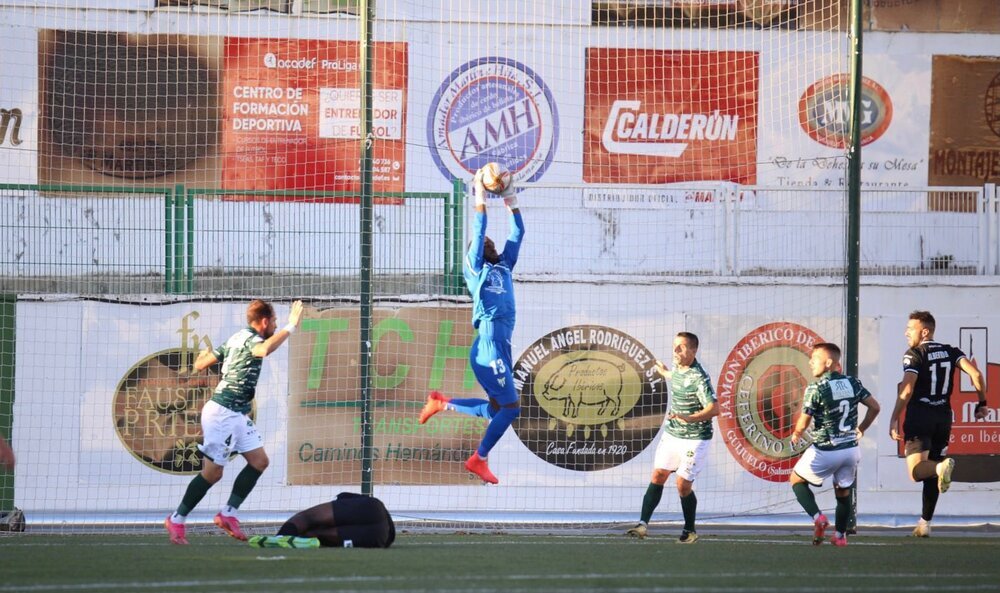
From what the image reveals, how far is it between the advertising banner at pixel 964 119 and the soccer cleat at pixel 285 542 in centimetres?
1264

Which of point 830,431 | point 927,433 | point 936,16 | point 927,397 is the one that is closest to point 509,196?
point 830,431

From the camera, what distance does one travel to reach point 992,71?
733 inches

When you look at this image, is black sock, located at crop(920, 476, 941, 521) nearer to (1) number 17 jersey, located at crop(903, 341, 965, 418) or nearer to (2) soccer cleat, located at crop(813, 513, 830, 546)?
(1) number 17 jersey, located at crop(903, 341, 965, 418)

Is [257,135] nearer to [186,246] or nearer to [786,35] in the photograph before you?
[186,246]

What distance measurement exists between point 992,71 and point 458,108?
7811 millimetres

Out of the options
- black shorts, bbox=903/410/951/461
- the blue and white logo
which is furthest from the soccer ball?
the blue and white logo

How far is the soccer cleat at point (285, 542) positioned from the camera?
8.87m

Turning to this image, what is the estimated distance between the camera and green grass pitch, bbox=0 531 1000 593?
22.4 feet

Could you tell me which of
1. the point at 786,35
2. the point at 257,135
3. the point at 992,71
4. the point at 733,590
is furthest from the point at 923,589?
the point at 992,71

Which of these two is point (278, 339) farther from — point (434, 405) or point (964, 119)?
point (964, 119)

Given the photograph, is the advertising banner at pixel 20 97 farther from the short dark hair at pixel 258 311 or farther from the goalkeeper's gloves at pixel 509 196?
the goalkeeper's gloves at pixel 509 196

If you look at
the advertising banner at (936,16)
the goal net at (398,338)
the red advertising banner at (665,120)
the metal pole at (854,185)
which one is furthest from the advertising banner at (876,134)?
the metal pole at (854,185)

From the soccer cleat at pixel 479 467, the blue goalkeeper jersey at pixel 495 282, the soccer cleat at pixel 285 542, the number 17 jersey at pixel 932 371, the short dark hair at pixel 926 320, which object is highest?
the blue goalkeeper jersey at pixel 495 282

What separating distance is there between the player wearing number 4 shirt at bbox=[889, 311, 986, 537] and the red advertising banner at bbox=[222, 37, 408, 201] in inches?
323
